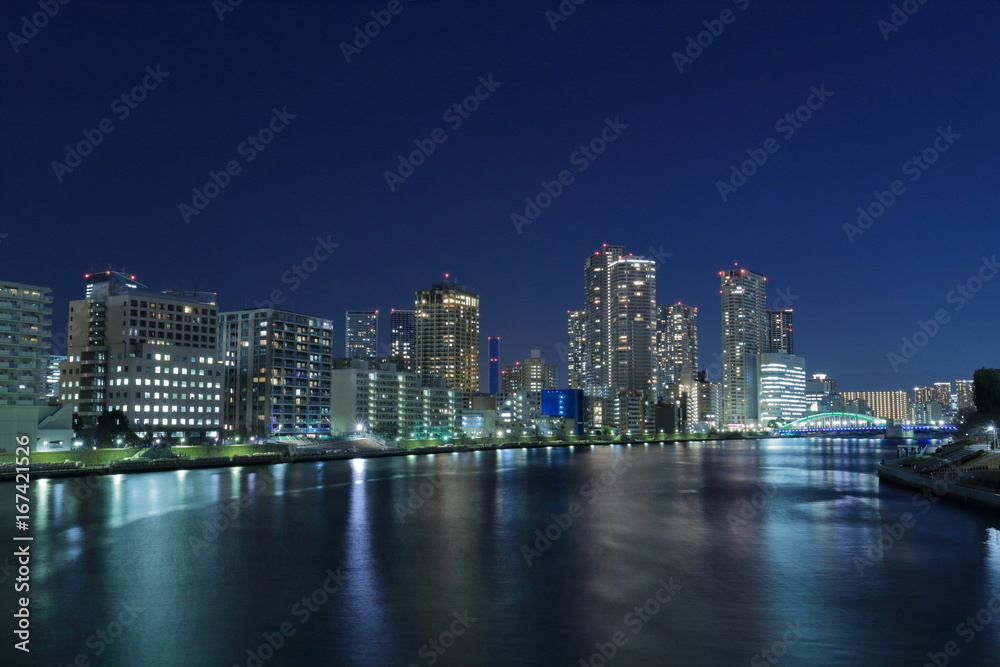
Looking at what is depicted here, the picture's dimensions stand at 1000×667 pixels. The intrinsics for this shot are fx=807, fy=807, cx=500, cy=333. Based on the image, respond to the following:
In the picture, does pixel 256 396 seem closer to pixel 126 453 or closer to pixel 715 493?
pixel 126 453

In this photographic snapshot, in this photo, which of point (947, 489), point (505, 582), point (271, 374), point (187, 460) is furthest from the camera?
point (271, 374)

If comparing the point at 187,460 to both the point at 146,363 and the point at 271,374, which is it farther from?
the point at 271,374

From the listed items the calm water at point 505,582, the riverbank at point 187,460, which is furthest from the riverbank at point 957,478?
the riverbank at point 187,460

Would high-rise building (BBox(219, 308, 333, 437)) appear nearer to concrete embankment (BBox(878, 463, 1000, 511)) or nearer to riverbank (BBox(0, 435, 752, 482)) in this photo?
riverbank (BBox(0, 435, 752, 482))

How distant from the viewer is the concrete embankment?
116 ft

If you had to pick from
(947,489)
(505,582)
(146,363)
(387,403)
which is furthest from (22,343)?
(947,489)

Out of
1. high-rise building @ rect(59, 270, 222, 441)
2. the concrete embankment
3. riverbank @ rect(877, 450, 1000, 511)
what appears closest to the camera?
the concrete embankment

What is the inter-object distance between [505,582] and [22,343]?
64.1 metres

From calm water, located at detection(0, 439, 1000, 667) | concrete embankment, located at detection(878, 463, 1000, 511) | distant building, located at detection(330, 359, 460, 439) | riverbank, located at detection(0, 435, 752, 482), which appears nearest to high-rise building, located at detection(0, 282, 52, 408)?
riverbank, located at detection(0, 435, 752, 482)

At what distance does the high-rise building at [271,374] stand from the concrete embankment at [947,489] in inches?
3140

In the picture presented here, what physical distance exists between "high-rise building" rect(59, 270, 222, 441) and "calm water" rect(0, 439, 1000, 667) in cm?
4661

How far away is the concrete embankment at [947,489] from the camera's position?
35.2 meters

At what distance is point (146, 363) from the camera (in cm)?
8631

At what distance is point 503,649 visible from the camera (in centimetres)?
1470
